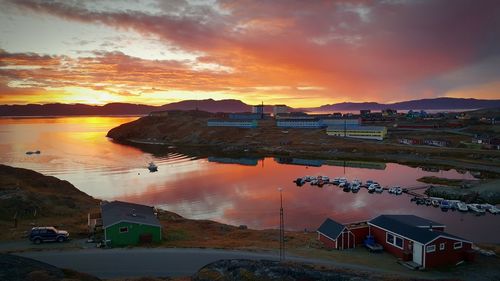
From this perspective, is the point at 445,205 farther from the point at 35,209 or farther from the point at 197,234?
the point at 35,209

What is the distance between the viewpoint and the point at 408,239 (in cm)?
2661

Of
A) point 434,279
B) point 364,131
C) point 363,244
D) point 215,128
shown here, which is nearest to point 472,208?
point 363,244

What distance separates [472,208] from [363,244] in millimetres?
22903

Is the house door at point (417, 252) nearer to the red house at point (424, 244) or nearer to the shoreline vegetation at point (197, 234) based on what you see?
the red house at point (424, 244)

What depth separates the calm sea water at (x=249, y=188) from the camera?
43.5 metres

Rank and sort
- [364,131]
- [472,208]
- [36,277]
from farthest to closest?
[364,131] → [472,208] → [36,277]

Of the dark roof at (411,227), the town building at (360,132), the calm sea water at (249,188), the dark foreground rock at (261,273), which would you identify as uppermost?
the town building at (360,132)

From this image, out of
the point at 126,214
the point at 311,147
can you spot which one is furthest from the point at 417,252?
the point at 311,147

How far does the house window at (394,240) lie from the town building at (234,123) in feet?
387

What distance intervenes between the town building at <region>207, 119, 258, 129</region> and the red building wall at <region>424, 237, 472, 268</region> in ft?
395

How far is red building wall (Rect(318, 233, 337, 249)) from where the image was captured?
2990cm

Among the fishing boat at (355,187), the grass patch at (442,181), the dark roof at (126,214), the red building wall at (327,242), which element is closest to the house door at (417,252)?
the red building wall at (327,242)

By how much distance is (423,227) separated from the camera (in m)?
28.5

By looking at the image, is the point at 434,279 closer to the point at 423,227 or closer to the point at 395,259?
the point at 395,259
